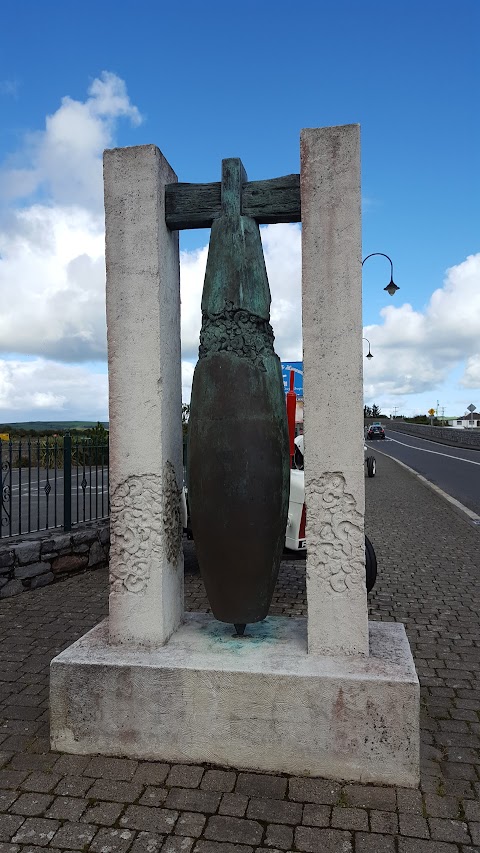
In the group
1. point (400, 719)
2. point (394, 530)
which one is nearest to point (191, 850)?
point (400, 719)

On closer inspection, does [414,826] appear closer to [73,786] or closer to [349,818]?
[349,818]

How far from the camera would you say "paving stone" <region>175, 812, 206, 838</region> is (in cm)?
265

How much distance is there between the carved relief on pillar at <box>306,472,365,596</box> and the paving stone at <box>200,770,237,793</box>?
3.39 feet

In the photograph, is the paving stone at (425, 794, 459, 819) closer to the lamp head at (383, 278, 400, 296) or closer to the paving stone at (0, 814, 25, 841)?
the paving stone at (0, 814, 25, 841)

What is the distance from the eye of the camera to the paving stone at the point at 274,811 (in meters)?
2.74

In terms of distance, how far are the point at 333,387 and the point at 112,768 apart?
228 centimetres

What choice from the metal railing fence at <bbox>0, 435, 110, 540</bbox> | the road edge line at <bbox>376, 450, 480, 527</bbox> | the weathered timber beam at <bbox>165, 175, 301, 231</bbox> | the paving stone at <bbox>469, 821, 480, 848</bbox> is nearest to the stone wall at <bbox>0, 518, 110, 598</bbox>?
the metal railing fence at <bbox>0, 435, 110, 540</bbox>

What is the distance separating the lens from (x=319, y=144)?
3.26m

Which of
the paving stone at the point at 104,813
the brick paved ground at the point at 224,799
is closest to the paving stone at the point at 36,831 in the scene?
the brick paved ground at the point at 224,799

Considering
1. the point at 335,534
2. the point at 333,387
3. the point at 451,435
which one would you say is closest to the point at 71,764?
the point at 335,534

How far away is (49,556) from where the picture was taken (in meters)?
7.39

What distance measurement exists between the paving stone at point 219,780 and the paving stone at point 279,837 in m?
0.35

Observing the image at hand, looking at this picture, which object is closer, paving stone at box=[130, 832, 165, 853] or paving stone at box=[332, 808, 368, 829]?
paving stone at box=[130, 832, 165, 853]

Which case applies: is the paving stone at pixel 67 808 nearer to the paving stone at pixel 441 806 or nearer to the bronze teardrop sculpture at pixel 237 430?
the bronze teardrop sculpture at pixel 237 430
